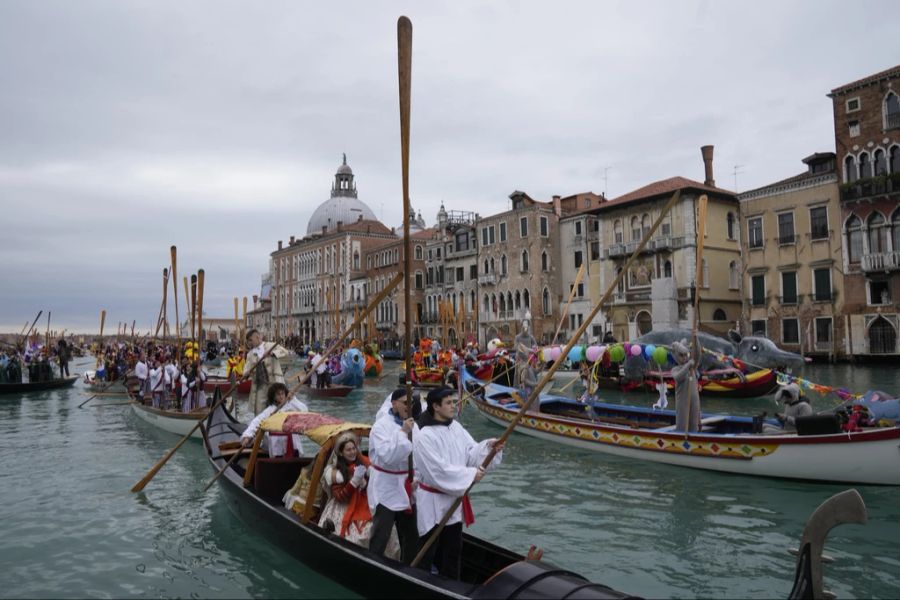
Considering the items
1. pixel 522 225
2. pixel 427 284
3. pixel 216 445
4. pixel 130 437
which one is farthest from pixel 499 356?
pixel 427 284

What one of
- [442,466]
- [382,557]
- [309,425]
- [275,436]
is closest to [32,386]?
[275,436]

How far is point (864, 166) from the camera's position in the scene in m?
26.2

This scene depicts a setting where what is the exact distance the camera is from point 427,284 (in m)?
49.1

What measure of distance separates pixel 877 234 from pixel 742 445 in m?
22.2

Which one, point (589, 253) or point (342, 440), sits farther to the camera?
point (589, 253)

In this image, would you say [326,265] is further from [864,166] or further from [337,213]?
[864,166]

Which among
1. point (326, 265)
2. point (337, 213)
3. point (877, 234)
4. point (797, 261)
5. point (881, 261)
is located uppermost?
point (337, 213)

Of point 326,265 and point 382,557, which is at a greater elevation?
point 326,265

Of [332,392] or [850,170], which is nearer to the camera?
[332,392]

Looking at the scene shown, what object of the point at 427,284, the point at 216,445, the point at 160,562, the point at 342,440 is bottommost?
the point at 160,562

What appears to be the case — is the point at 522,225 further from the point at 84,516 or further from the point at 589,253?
the point at 84,516

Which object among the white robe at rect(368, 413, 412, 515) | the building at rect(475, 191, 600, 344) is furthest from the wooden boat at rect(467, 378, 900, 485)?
the building at rect(475, 191, 600, 344)

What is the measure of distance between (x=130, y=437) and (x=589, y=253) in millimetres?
28523

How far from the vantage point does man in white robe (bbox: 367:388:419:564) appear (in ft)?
14.9
